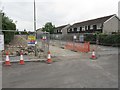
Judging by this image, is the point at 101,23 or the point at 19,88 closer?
the point at 19,88

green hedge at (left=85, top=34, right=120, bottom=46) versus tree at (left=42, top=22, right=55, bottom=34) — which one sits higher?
tree at (left=42, top=22, right=55, bottom=34)

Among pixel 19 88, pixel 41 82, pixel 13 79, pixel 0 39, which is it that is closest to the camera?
pixel 19 88

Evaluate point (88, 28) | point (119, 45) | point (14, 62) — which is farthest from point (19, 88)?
point (88, 28)

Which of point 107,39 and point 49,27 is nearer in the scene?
point 107,39

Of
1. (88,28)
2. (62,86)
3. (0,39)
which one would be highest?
(88,28)

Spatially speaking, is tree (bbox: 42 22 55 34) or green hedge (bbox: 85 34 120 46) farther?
tree (bbox: 42 22 55 34)

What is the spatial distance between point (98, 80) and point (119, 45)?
18.7m

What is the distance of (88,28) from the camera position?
47.0 metres

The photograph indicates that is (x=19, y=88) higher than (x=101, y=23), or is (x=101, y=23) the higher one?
(x=101, y=23)

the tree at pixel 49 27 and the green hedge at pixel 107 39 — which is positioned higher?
the tree at pixel 49 27

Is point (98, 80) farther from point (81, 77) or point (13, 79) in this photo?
point (13, 79)

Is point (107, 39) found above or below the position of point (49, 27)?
below

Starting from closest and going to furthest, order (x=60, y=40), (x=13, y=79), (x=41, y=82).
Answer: (x=41, y=82), (x=13, y=79), (x=60, y=40)

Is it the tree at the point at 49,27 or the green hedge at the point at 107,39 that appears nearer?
the green hedge at the point at 107,39
